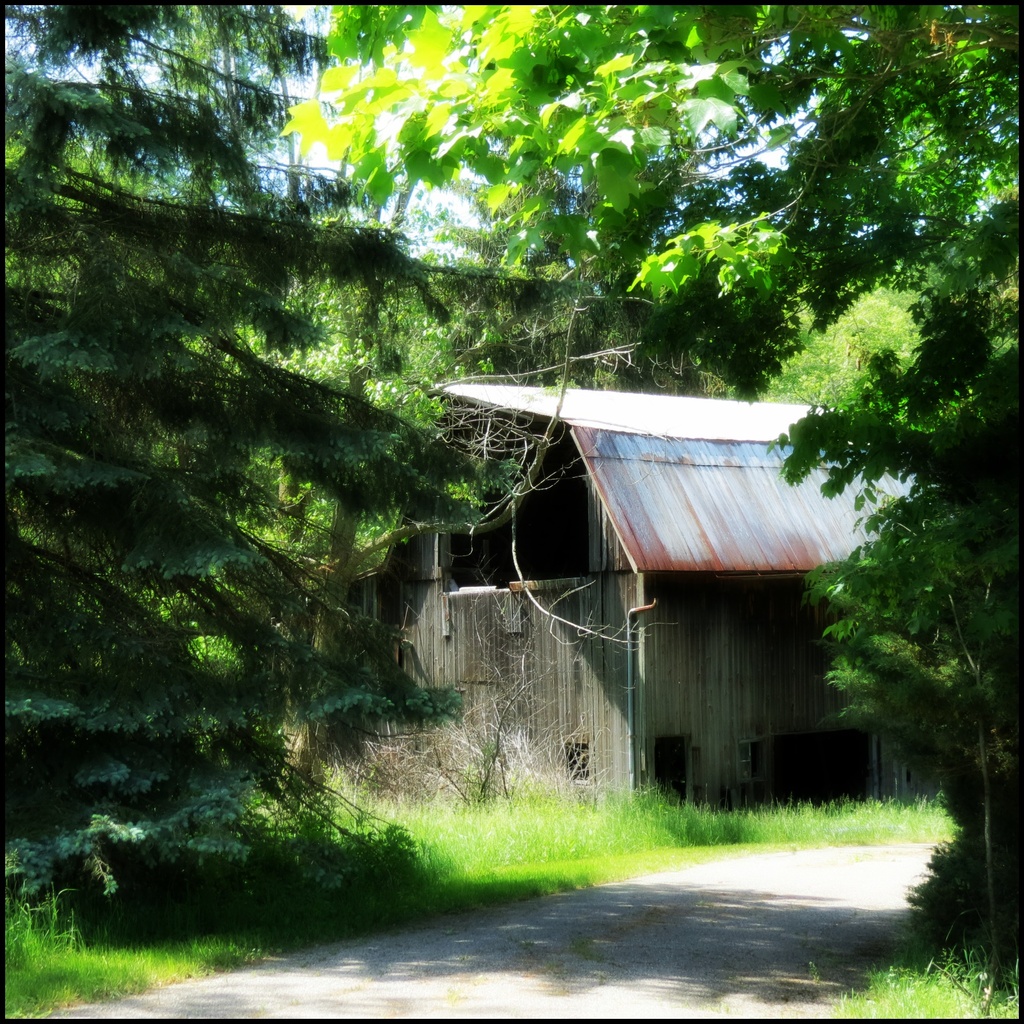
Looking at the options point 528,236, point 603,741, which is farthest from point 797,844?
point 528,236

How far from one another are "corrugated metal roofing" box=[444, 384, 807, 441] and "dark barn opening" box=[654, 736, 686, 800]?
4779mm

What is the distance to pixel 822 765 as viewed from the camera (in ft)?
73.0

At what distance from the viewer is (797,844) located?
15.1m

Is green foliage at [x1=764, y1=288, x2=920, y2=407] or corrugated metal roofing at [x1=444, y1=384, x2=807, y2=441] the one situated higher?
green foliage at [x1=764, y1=288, x2=920, y2=407]

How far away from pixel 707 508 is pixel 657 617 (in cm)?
185

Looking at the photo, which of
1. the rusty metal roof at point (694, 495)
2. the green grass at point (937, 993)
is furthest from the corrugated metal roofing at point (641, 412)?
the green grass at point (937, 993)

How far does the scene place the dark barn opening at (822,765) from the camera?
21.8 metres

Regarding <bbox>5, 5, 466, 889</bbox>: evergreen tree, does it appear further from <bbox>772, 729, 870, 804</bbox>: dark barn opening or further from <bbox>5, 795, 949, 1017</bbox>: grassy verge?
<bbox>772, 729, 870, 804</bbox>: dark barn opening

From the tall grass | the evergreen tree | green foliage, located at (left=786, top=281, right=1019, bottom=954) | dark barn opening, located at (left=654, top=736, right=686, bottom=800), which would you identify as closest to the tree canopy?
green foliage, located at (left=786, top=281, right=1019, bottom=954)

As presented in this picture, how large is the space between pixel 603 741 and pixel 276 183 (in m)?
10.3

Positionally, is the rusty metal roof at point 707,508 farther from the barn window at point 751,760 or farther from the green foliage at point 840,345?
the green foliage at point 840,345

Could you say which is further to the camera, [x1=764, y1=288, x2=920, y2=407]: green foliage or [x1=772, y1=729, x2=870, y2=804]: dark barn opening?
[x1=764, y1=288, x2=920, y2=407]: green foliage

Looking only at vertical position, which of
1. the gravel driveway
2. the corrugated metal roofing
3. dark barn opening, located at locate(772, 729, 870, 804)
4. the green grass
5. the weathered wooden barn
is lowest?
dark barn opening, located at locate(772, 729, 870, 804)

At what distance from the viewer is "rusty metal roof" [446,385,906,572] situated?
55.3 ft
